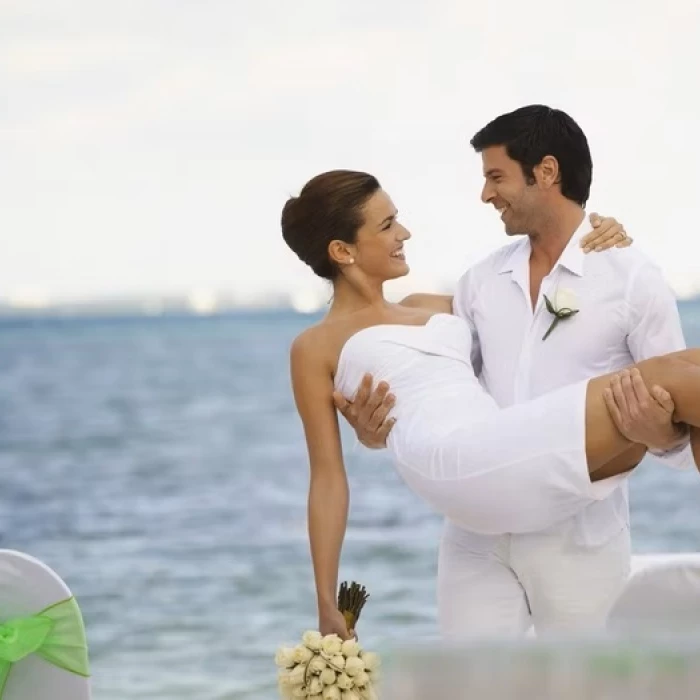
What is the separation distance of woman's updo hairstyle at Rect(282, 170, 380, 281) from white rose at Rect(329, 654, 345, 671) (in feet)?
3.54

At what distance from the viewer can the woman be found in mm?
2711

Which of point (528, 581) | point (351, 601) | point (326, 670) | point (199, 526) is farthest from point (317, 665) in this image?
point (199, 526)

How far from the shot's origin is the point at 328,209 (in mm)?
3188

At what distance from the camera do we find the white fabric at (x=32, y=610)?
3.01m

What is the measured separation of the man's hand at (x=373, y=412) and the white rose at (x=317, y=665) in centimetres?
73

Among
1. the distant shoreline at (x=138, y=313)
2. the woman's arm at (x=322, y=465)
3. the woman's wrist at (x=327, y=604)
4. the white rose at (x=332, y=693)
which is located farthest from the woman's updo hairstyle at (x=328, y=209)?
the distant shoreline at (x=138, y=313)

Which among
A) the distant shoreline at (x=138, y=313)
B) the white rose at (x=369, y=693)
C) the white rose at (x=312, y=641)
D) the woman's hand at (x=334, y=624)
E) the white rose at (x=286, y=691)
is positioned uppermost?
the distant shoreline at (x=138, y=313)

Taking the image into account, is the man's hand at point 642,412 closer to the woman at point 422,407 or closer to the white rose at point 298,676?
the woman at point 422,407

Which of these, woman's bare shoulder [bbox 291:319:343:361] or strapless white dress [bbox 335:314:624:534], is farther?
woman's bare shoulder [bbox 291:319:343:361]

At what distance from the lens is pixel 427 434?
9.61ft

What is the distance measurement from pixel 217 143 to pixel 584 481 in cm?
2661

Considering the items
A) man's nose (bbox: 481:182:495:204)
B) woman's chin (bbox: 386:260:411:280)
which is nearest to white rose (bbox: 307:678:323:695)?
woman's chin (bbox: 386:260:411:280)

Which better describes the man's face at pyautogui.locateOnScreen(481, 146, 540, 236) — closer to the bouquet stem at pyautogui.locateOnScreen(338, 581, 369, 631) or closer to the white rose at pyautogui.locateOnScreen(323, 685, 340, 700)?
the bouquet stem at pyautogui.locateOnScreen(338, 581, 369, 631)

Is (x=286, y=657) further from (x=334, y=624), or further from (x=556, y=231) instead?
(x=556, y=231)
